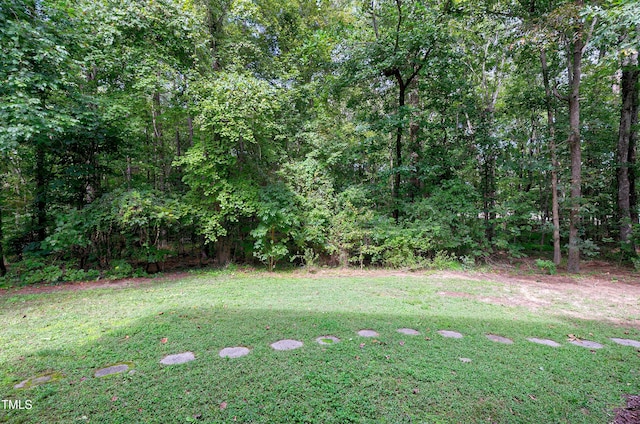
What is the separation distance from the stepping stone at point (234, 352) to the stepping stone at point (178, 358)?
24 centimetres

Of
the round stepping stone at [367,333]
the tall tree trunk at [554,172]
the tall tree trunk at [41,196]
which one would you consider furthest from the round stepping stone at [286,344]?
the tall tree trunk at [554,172]

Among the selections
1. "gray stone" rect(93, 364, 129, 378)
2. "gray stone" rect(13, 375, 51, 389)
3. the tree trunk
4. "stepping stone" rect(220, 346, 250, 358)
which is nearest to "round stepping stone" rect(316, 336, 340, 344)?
"stepping stone" rect(220, 346, 250, 358)

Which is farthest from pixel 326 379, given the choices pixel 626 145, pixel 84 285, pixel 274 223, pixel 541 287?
pixel 626 145

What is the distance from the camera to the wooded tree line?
5.55m

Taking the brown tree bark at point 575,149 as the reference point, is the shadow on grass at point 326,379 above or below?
below

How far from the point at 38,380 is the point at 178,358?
2.97 ft

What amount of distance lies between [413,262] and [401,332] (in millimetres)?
4168

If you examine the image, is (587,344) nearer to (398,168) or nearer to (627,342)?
(627,342)

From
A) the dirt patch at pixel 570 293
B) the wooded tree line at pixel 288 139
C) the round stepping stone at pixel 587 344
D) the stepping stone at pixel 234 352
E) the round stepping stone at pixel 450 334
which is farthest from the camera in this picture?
the wooded tree line at pixel 288 139

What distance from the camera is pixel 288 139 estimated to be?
8406 millimetres

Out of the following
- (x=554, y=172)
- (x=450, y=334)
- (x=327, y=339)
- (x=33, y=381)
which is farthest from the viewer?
(x=554, y=172)

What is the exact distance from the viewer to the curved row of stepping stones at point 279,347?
2039 mm

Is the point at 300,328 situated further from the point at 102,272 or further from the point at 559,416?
the point at 102,272

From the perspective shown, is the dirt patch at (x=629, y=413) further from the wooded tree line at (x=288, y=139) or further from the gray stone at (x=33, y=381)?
the wooded tree line at (x=288, y=139)
